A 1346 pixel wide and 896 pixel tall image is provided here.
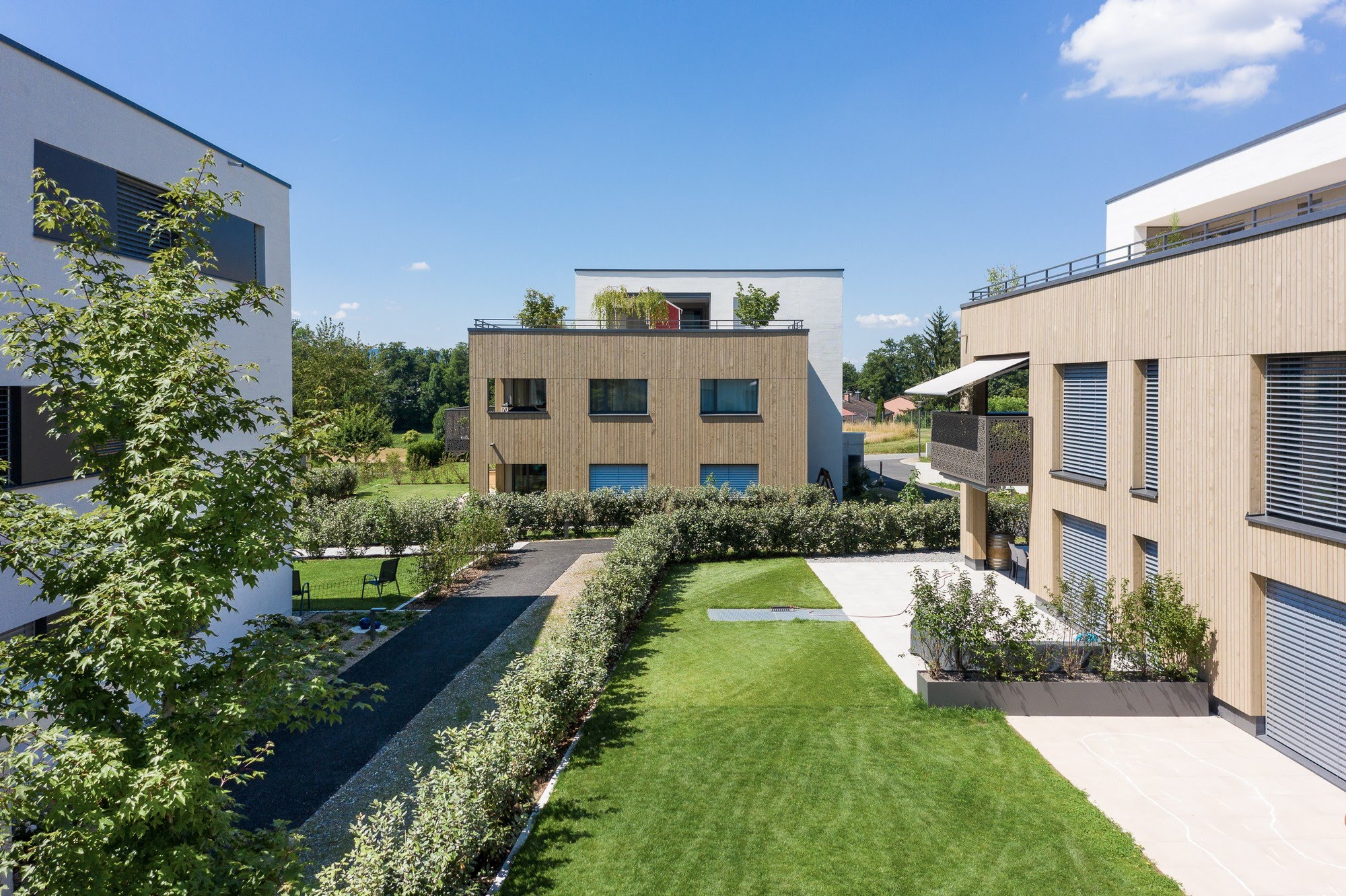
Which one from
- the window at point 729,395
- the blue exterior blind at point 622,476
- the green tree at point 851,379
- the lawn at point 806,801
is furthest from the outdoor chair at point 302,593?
the green tree at point 851,379

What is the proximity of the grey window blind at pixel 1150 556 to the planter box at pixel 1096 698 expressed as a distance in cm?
218

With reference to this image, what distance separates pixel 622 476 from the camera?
27.8 m

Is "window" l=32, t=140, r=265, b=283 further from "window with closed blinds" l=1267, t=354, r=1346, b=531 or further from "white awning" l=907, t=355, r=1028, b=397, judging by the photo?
"white awning" l=907, t=355, r=1028, b=397

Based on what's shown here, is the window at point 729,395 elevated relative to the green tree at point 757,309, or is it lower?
lower

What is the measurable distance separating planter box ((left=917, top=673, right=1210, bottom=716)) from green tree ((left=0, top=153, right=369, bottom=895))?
29.4ft

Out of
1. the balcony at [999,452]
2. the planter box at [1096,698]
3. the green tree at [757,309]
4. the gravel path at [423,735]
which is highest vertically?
the green tree at [757,309]

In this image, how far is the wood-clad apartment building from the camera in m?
8.99

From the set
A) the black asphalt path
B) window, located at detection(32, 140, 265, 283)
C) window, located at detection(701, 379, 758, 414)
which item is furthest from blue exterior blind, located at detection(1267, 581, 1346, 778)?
window, located at detection(701, 379, 758, 414)

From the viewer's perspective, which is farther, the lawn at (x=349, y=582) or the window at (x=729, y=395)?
the window at (x=729, y=395)

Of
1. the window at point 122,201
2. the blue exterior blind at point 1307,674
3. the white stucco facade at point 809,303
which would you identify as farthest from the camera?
the white stucco facade at point 809,303

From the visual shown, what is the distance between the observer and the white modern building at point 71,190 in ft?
29.0

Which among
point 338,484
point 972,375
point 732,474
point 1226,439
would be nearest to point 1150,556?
point 1226,439

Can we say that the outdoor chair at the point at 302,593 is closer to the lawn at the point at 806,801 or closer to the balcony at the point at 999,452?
the lawn at the point at 806,801

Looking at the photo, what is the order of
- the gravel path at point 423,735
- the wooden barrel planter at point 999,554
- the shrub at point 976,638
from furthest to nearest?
the wooden barrel planter at point 999,554, the shrub at point 976,638, the gravel path at point 423,735
